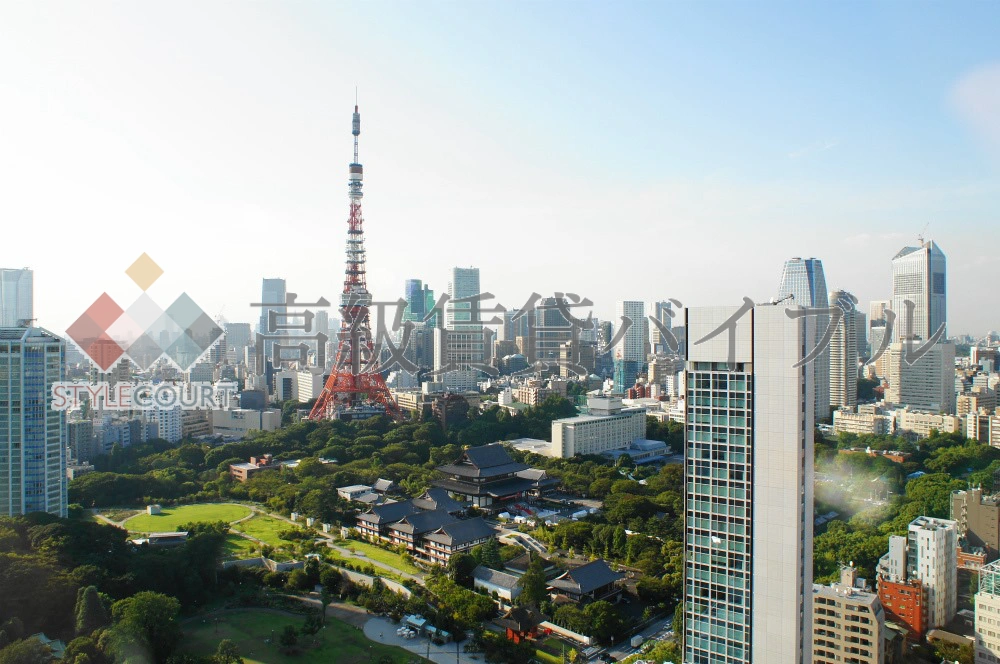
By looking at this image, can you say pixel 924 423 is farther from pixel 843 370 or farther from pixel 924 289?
pixel 924 289

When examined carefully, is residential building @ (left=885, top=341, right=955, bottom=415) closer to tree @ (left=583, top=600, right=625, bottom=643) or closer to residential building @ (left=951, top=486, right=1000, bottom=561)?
residential building @ (left=951, top=486, right=1000, bottom=561)

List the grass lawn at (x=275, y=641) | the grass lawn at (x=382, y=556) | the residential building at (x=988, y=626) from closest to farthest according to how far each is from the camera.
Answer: the grass lawn at (x=275, y=641), the residential building at (x=988, y=626), the grass lawn at (x=382, y=556)

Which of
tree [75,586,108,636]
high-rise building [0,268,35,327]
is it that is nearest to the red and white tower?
high-rise building [0,268,35,327]

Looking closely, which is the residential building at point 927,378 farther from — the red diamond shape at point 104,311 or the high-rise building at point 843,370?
the red diamond shape at point 104,311

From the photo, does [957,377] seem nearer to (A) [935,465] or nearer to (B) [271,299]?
(A) [935,465]

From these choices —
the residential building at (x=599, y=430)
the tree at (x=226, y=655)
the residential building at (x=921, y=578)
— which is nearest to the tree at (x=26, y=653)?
the tree at (x=226, y=655)

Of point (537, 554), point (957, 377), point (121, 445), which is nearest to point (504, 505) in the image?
point (537, 554)

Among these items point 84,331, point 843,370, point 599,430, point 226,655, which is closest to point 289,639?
point 226,655
